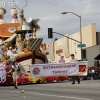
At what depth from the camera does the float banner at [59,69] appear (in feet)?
83.8

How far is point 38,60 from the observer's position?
32.8 meters

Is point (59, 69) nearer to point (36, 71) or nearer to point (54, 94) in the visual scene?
point (36, 71)

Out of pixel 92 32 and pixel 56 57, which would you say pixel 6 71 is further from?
pixel 56 57

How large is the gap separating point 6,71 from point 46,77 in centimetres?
301

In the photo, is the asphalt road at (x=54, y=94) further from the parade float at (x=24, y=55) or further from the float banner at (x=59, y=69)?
the parade float at (x=24, y=55)

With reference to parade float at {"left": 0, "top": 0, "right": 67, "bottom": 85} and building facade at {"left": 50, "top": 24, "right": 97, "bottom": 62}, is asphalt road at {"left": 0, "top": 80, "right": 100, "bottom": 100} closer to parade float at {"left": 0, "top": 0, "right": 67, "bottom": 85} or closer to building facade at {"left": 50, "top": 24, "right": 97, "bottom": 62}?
parade float at {"left": 0, "top": 0, "right": 67, "bottom": 85}

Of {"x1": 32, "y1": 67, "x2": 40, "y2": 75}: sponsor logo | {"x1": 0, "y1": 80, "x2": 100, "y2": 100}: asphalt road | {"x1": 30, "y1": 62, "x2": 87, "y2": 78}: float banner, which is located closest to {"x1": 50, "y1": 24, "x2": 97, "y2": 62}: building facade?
{"x1": 30, "y1": 62, "x2": 87, "y2": 78}: float banner

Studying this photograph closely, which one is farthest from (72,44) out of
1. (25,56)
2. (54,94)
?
(54,94)

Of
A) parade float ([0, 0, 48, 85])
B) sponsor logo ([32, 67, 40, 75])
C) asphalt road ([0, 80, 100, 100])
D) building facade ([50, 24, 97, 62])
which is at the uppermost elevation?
building facade ([50, 24, 97, 62])

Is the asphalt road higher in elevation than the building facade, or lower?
lower

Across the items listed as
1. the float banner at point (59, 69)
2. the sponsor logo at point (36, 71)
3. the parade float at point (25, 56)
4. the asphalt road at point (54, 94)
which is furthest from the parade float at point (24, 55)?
the asphalt road at point (54, 94)

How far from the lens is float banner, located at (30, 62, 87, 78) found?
25547mm

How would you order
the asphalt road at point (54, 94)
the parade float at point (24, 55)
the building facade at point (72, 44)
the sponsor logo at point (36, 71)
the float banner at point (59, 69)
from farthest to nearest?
the building facade at point (72, 44)
the parade float at point (24, 55)
the sponsor logo at point (36, 71)
the float banner at point (59, 69)
the asphalt road at point (54, 94)

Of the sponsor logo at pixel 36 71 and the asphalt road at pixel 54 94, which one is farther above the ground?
the sponsor logo at pixel 36 71
